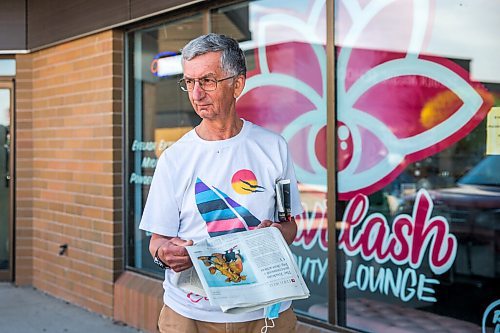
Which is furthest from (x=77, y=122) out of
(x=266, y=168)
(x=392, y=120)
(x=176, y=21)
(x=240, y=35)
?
(x=266, y=168)

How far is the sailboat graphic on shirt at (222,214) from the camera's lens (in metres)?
2.56

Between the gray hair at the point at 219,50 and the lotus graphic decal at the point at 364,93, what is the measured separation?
2133mm

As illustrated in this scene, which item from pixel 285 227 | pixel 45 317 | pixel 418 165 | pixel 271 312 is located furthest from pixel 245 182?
pixel 45 317

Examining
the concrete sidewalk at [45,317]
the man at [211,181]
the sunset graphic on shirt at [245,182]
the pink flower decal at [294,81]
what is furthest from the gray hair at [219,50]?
the concrete sidewalk at [45,317]

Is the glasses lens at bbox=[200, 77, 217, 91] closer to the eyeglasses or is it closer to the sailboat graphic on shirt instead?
the eyeglasses

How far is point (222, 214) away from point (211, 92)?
1.38ft

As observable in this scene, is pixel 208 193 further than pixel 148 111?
No

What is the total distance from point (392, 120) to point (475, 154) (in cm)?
62

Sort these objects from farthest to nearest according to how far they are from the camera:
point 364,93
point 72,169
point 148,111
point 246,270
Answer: point 72,169, point 148,111, point 364,93, point 246,270

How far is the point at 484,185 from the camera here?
4.28 meters

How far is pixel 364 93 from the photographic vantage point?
15.9 ft

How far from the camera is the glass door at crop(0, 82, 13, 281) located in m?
8.30

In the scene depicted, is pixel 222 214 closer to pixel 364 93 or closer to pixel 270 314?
pixel 270 314

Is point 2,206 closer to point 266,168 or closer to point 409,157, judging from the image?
point 409,157
